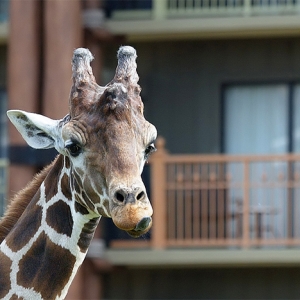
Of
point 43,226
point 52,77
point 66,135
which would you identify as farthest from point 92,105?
point 52,77

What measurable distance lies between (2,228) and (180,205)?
9.64 metres

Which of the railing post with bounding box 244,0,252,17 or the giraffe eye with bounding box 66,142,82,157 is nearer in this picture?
the giraffe eye with bounding box 66,142,82,157

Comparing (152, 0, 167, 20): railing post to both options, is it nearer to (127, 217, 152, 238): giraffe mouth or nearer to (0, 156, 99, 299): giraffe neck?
(0, 156, 99, 299): giraffe neck

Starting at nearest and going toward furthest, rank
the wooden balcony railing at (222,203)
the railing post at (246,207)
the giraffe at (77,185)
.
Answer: the giraffe at (77,185), the railing post at (246,207), the wooden balcony railing at (222,203)

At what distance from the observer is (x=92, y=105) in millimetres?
5457

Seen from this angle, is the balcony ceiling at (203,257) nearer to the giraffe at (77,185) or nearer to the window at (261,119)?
the window at (261,119)

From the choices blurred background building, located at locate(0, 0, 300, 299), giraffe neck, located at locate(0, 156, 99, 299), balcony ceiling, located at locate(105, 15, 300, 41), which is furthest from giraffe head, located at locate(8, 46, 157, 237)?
balcony ceiling, located at locate(105, 15, 300, 41)

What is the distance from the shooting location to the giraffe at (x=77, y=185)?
205 inches

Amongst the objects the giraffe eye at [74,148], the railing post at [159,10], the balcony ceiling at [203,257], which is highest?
the railing post at [159,10]

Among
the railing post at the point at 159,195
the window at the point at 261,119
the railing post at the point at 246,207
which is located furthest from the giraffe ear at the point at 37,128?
the window at the point at 261,119

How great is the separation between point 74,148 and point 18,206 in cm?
75

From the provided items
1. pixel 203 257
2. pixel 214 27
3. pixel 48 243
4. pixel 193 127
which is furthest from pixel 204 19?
pixel 48 243

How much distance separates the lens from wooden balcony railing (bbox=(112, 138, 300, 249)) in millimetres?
14695

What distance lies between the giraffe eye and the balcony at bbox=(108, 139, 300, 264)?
889 cm
